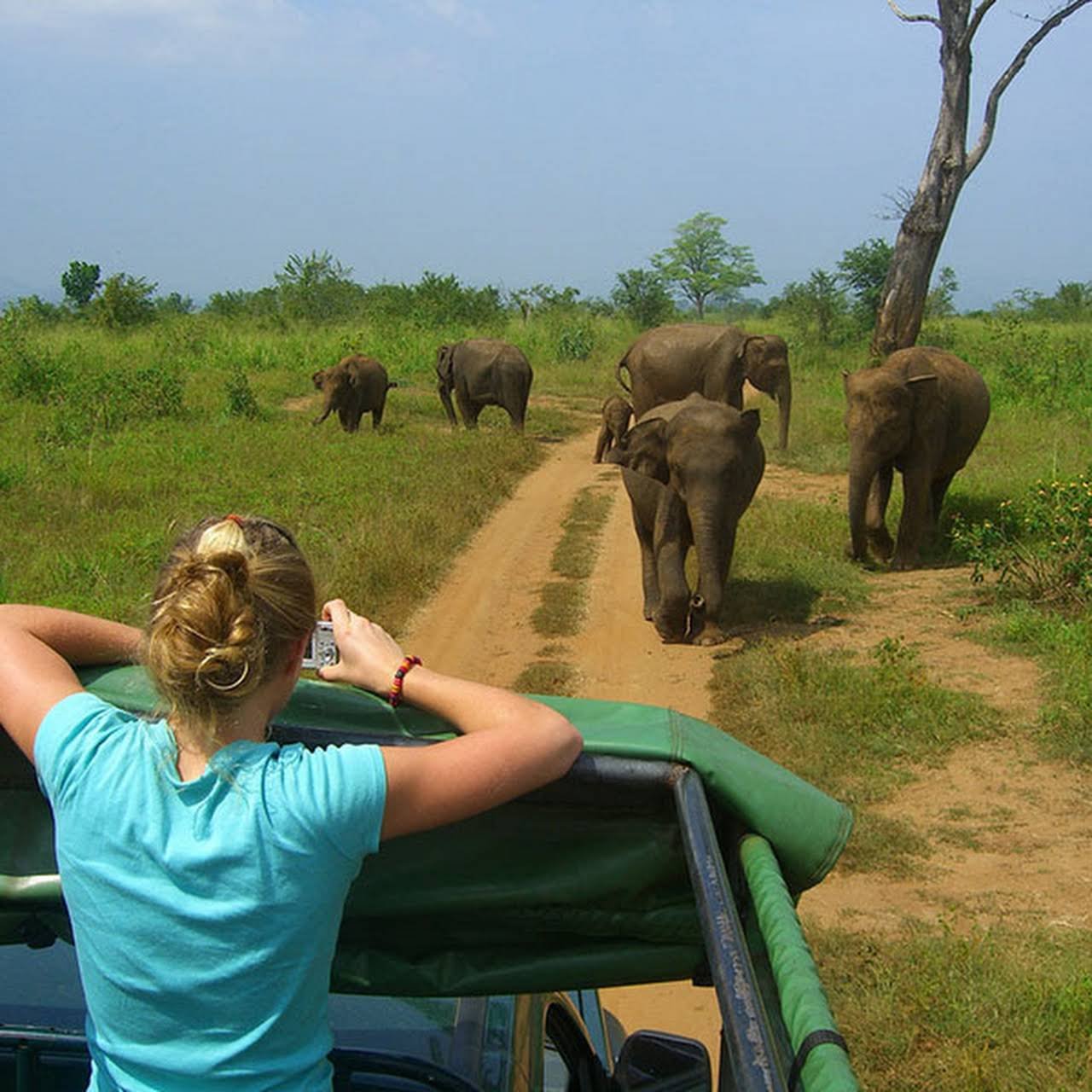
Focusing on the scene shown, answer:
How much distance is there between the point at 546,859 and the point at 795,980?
78 cm

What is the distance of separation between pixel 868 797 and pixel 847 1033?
2127mm

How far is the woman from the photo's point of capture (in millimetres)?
1759

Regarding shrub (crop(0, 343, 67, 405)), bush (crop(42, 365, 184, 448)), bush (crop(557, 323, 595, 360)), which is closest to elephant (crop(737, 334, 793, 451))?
bush (crop(42, 365, 184, 448))

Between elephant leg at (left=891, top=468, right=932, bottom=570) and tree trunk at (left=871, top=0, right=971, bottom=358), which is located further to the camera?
tree trunk at (left=871, top=0, right=971, bottom=358)

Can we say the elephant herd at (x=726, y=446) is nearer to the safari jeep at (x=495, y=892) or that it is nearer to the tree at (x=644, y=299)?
the safari jeep at (x=495, y=892)

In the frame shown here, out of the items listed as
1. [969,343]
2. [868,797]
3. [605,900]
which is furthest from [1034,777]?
[969,343]

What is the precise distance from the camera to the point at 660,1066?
2.72m

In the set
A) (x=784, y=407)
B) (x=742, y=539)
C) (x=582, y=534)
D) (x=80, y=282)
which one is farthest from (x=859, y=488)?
(x=80, y=282)

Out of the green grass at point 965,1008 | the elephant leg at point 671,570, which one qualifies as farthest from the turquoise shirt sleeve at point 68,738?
the elephant leg at point 671,570

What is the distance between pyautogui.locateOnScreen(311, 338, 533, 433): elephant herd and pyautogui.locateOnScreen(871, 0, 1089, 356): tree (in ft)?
20.1

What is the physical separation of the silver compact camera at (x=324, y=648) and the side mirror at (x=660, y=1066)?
1024mm

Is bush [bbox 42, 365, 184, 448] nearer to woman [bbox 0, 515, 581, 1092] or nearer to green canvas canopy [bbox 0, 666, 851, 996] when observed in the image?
green canvas canopy [bbox 0, 666, 851, 996]

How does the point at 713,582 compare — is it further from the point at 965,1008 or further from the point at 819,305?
the point at 819,305

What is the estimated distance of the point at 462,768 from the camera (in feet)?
6.14
